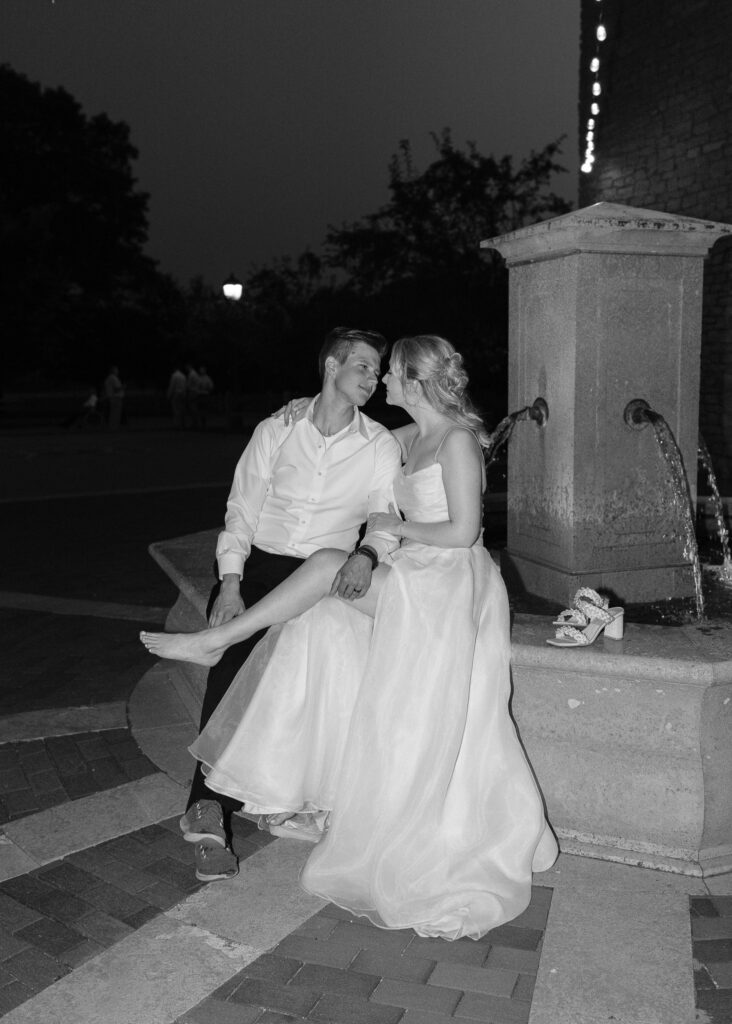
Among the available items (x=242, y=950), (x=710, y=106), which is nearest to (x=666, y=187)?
(x=710, y=106)

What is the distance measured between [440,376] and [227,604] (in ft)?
3.63

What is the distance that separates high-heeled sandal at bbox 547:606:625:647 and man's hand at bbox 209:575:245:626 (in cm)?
111

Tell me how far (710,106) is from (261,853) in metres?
12.5

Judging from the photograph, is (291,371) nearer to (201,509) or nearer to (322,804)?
(201,509)

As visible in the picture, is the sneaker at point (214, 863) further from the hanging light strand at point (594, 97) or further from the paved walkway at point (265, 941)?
the hanging light strand at point (594, 97)


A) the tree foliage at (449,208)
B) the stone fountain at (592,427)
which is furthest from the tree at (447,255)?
the stone fountain at (592,427)

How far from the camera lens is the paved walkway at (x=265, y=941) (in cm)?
244

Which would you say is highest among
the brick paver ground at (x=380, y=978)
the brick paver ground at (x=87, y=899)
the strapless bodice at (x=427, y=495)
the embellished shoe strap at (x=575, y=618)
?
the strapless bodice at (x=427, y=495)

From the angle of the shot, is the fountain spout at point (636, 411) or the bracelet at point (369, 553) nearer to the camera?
the bracelet at point (369, 553)

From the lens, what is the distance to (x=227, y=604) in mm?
3564

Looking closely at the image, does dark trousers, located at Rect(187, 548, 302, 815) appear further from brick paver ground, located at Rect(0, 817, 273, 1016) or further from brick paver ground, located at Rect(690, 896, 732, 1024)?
brick paver ground, located at Rect(690, 896, 732, 1024)

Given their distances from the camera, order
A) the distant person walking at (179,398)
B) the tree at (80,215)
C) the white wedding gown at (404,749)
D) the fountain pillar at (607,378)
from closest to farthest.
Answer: the white wedding gown at (404,749) → the fountain pillar at (607,378) → the distant person walking at (179,398) → the tree at (80,215)

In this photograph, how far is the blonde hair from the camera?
11.3ft

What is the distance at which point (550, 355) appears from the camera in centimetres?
457
